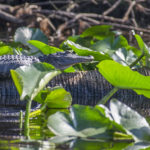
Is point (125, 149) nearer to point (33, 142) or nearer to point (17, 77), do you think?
point (33, 142)

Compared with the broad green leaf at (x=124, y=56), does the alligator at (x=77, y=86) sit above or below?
below

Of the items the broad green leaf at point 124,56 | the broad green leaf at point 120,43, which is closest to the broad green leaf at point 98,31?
the broad green leaf at point 120,43

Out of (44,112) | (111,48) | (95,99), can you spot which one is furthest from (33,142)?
(111,48)

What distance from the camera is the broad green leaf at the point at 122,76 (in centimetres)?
161

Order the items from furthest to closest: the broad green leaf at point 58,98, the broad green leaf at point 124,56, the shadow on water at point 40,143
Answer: the broad green leaf at point 124,56, the broad green leaf at point 58,98, the shadow on water at point 40,143

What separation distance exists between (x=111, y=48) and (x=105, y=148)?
194 centimetres

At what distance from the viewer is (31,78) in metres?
1.61

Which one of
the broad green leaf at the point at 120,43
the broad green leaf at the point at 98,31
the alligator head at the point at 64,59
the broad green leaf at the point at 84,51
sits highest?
the broad green leaf at the point at 98,31

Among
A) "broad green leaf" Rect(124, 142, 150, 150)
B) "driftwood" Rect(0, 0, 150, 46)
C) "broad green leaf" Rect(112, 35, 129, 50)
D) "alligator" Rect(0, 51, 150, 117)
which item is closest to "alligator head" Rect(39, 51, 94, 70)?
"alligator" Rect(0, 51, 150, 117)

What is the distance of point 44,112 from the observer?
212 centimetres

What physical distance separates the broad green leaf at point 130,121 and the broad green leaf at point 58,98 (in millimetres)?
452

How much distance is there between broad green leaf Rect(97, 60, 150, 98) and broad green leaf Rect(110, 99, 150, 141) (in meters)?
0.19

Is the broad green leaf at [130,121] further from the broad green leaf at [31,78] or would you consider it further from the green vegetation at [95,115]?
the broad green leaf at [31,78]

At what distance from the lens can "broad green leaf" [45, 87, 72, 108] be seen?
1893 mm
